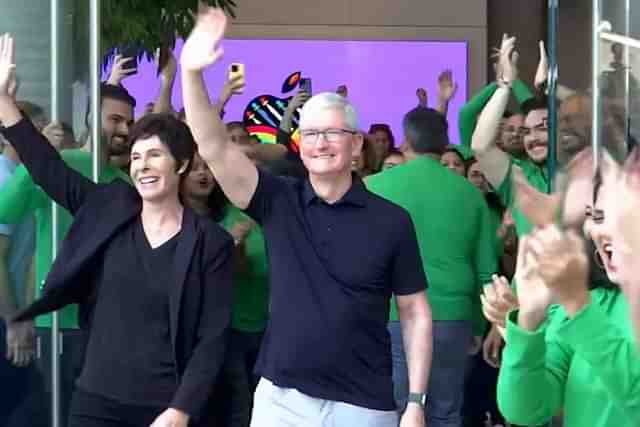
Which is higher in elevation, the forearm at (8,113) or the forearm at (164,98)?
the forearm at (164,98)

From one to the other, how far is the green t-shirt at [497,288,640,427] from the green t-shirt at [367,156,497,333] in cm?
244

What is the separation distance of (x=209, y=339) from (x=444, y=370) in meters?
1.50

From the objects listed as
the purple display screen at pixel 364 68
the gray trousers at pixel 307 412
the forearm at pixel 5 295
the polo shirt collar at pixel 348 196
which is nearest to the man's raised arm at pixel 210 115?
the polo shirt collar at pixel 348 196

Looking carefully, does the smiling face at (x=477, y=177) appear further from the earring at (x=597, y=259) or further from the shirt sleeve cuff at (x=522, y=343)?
the shirt sleeve cuff at (x=522, y=343)

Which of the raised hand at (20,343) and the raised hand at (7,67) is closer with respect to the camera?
the raised hand at (7,67)

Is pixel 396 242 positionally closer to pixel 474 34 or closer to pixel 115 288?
pixel 115 288

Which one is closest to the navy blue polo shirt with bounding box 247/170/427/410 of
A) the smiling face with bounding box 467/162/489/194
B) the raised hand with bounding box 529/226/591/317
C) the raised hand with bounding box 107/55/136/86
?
the raised hand with bounding box 529/226/591/317

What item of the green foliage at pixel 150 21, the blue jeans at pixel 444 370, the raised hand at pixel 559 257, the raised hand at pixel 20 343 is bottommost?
the blue jeans at pixel 444 370

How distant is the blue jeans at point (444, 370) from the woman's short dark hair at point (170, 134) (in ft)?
4.52

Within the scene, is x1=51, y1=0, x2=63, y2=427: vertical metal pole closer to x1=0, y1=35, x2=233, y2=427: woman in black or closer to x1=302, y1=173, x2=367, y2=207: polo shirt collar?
x1=0, y1=35, x2=233, y2=427: woman in black

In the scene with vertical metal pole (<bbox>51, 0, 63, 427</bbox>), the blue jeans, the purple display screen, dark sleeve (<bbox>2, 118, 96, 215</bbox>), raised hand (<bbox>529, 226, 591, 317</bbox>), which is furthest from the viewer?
the purple display screen

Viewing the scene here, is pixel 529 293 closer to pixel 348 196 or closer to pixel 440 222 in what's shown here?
pixel 348 196

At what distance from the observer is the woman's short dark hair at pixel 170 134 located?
4.23 meters

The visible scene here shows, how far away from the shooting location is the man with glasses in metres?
3.67
